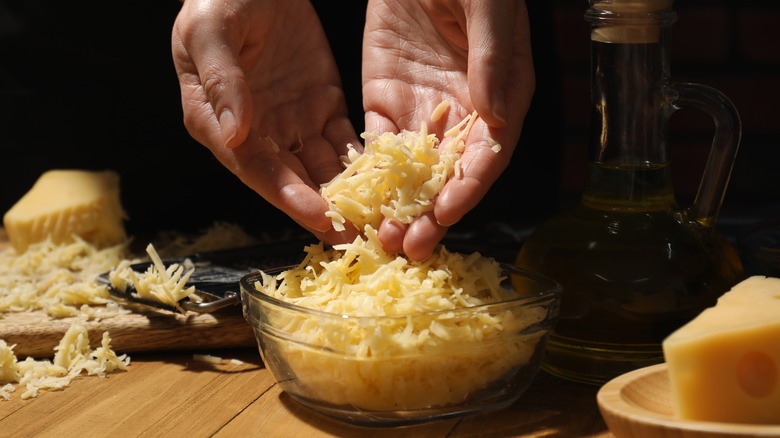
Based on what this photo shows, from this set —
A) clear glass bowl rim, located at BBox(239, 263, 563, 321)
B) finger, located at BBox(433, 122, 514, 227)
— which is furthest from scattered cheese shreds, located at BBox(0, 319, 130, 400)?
finger, located at BBox(433, 122, 514, 227)

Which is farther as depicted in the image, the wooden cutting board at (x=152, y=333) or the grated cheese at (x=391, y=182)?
the wooden cutting board at (x=152, y=333)

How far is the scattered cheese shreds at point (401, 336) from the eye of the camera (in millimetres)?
943

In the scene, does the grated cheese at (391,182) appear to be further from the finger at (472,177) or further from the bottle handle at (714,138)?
the bottle handle at (714,138)

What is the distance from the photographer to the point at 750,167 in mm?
2811

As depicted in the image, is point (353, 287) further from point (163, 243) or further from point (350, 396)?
point (163, 243)

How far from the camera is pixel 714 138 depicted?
1.10 meters

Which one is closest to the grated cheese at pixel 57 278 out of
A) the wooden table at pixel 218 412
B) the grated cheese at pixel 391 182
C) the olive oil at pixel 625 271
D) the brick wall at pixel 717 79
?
the wooden table at pixel 218 412

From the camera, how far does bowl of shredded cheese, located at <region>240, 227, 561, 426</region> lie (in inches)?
37.2

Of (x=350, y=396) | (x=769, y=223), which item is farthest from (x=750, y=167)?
(x=350, y=396)

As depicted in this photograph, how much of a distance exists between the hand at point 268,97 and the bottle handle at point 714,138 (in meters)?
0.44

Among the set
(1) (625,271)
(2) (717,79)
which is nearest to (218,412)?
(1) (625,271)

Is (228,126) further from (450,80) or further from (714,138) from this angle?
(714,138)

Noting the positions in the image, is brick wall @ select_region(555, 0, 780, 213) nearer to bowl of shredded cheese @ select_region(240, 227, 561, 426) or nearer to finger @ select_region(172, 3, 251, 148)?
finger @ select_region(172, 3, 251, 148)

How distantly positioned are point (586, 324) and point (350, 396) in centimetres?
31
